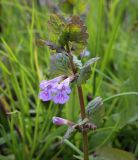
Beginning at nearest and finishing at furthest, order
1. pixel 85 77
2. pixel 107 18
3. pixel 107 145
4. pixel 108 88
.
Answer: pixel 85 77 < pixel 107 145 < pixel 108 88 < pixel 107 18

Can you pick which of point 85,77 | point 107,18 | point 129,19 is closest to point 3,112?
point 85,77

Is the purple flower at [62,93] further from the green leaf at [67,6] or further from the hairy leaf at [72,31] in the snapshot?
the green leaf at [67,6]

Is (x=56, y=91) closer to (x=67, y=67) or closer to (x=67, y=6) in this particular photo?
(x=67, y=67)

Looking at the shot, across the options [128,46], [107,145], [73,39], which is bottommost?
[107,145]

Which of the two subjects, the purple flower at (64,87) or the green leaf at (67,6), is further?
the green leaf at (67,6)

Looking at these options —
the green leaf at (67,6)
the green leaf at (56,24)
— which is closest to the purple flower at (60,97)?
the green leaf at (56,24)

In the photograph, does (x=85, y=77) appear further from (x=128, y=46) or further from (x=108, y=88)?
(x=128, y=46)

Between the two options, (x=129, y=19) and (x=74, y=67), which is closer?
(x=74, y=67)

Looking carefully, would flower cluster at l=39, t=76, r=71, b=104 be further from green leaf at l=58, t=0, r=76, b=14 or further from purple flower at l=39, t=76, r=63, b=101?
green leaf at l=58, t=0, r=76, b=14

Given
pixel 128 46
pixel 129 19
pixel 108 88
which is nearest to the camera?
pixel 108 88
